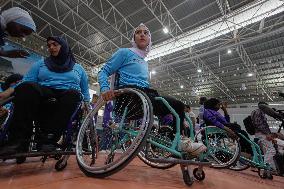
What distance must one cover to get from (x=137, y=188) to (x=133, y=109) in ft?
1.88

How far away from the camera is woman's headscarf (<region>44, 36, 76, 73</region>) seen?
5.97 ft

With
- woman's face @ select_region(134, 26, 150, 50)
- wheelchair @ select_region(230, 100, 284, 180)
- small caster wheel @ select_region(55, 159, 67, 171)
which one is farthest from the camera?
wheelchair @ select_region(230, 100, 284, 180)

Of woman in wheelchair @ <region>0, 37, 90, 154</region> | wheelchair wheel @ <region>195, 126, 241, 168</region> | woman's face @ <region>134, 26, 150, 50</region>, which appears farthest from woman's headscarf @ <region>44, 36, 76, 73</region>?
wheelchair wheel @ <region>195, 126, 241, 168</region>

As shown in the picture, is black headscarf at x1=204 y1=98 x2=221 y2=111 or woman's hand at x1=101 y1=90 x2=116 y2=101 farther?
black headscarf at x1=204 y1=98 x2=221 y2=111

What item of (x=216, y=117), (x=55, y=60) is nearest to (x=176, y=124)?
(x=55, y=60)

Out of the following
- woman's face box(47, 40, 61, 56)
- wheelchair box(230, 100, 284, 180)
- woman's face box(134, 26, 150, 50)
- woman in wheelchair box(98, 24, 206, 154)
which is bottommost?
wheelchair box(230, 100, 284, 180)

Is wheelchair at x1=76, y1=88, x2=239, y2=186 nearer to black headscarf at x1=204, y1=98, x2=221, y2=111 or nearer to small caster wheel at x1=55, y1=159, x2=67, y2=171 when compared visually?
small caster wheel at x1=55, y1=159, x2=67, y2=171

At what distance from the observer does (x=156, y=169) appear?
7.36 feet

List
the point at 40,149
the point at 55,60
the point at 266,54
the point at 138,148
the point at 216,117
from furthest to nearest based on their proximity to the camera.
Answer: the point at 266,54
the point at 216,117
the point at 55,60
the point at 40,149
the point at 138,148

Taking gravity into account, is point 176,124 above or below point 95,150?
above

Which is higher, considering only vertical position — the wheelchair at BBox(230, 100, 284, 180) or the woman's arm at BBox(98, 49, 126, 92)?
the woman's arm at BBox(98, 49, 126, 92)

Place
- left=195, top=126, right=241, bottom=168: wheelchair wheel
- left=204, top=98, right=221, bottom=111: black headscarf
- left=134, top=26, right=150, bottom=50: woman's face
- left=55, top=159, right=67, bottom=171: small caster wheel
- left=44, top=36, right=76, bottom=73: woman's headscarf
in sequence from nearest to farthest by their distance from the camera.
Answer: left=55, top=159, right=67, bottom=171: small caster wheel < left=44, top=36, right=76, bottom=73: woman's headscarf < left=134, top=26, right=150, bottom=50: woman's face < left=195, top=126, right=241, bottom=168: wheelchair wheel < left=204, top=98, right=221, bottom=111: black headscarf

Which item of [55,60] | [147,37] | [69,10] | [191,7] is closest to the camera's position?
[55,60]

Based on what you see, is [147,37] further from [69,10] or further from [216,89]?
[216,89]
